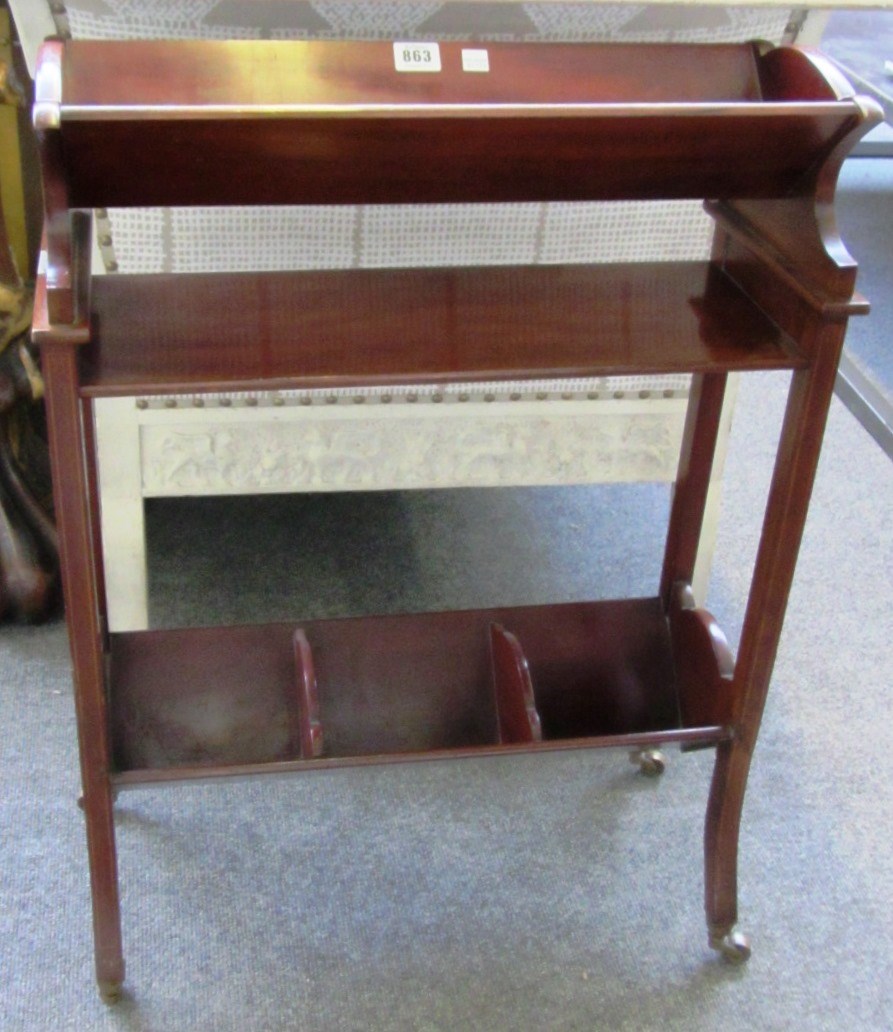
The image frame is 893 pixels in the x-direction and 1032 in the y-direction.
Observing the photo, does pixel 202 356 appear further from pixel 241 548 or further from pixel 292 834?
pixel 241 548

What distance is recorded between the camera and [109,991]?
118cm

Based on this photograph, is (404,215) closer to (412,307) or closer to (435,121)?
(412,307)

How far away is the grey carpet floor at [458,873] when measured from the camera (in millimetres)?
1219

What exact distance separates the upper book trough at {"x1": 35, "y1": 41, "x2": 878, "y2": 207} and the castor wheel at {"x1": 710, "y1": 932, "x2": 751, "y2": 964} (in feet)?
2.62

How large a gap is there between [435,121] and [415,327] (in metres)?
0.21

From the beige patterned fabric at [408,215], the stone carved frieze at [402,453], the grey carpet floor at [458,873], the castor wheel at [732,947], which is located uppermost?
the beige patterned fabric at [408,215]

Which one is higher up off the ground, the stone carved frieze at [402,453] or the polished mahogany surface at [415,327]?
the polished mahogany surface at [415,327]

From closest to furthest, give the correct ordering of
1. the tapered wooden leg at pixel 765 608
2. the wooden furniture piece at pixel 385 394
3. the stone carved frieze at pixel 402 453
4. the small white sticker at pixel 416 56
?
the tapered wooden leg at pixel 765 608
the small white sticker at pixel 416 56
the wooden furniture piece at pixel 385 394
the stone carved frieze at pixel 402 453

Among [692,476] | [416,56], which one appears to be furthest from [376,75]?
[692,476]

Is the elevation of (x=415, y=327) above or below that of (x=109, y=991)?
above

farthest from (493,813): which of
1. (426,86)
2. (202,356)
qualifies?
(426,86)

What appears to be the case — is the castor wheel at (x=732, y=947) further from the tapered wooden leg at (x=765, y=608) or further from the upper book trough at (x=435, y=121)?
the upper book trough at (x=435, y=121)

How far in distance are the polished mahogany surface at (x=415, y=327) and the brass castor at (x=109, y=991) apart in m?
0.64

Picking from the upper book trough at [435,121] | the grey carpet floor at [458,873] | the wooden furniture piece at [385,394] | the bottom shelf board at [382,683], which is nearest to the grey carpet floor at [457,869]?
the grey carpet floor at [458,873]
